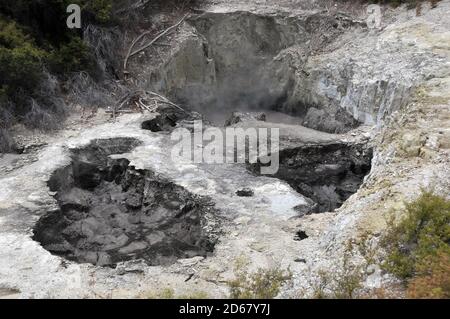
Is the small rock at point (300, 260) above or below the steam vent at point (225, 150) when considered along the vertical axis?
below

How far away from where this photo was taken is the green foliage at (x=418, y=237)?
263 inches

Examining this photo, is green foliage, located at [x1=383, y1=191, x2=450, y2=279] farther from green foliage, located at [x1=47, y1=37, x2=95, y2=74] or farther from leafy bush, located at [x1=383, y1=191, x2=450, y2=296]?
green foliage, located at [x1=47, y1=37, x2=95, y2=74]

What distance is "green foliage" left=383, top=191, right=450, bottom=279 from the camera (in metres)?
6.67

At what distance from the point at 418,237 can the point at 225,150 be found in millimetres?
6999

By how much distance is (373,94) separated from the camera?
1471 cm

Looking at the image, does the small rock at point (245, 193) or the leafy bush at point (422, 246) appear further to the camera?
the small rock at point (245, 193)

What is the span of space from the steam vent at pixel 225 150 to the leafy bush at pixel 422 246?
0.03 metres

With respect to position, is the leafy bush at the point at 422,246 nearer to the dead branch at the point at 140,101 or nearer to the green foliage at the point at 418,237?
the green foliage at the point at 418,237

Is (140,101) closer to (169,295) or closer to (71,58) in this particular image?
(71,58)

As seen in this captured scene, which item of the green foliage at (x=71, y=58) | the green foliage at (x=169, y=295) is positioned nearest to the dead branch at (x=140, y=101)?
the green foliage at (x=71, y=58)

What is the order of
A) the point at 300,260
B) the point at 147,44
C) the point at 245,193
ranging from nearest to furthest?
the point at 300,260
the point at 245,193
the point at 147,44

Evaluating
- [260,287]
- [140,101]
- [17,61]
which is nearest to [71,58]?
[17,61]

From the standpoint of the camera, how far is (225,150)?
44.3 ft

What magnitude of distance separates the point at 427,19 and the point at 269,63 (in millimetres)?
5574
